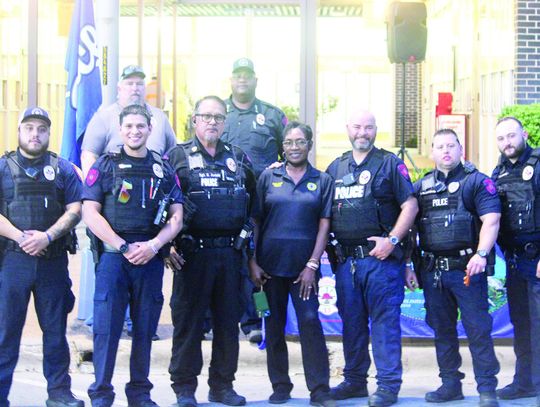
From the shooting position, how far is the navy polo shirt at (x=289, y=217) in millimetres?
7320

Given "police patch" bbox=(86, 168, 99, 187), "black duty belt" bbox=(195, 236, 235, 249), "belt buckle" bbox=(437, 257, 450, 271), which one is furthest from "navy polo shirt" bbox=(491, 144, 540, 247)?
"police patch" bbox=(86, 168, 99, 187)

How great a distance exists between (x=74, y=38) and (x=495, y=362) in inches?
171

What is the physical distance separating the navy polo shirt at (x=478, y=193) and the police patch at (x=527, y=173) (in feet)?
0.71

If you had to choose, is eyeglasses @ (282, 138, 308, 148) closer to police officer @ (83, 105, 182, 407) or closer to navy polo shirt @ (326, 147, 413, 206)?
navy polo shirt @ (326, 147, 413, 206)

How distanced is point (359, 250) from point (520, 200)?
111cm

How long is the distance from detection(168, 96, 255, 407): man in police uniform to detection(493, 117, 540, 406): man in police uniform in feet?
5.73

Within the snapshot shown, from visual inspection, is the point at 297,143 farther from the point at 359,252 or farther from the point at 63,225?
the point at 63,225

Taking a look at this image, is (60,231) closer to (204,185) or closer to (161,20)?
(204,185)

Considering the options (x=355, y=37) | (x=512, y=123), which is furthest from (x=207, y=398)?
(x=355, y=37)

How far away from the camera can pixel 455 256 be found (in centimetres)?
732

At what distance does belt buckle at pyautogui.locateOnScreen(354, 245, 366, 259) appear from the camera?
7.35m

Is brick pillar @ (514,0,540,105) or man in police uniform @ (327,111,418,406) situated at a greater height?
brick pillar @ (514,0,540,105)

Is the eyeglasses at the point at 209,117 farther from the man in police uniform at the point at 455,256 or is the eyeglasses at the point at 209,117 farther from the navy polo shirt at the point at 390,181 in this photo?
the man in police uniform at the point at 455,256

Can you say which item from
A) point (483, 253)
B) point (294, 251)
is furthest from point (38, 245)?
point (483, 253)
